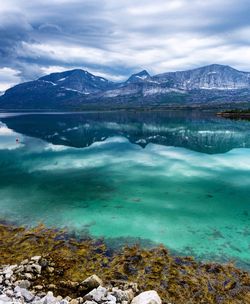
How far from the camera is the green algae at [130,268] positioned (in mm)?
19031

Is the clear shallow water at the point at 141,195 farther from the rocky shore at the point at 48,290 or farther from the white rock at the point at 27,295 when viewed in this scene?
the white rock at the point at 27,295

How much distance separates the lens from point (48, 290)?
18.8 m

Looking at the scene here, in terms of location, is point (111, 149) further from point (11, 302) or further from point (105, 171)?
point (11, 302)

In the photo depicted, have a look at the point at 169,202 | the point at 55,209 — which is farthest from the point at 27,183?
the point at 169,202

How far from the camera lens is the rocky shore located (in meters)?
16.9

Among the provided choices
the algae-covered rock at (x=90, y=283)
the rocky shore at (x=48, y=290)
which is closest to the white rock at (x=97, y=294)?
the rocky shore at (x=48, y=290)

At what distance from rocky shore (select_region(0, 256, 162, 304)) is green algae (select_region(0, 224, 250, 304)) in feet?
1.64

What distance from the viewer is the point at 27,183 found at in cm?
4628

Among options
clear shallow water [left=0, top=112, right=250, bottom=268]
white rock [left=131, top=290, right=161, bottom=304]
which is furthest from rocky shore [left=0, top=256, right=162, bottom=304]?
clear shallow water [left=0, top=112, right=250, bottom=268]

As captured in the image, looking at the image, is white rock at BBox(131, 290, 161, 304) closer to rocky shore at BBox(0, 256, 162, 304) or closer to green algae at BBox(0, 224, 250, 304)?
rocky shore at BBox(0, 256, 162, 304)

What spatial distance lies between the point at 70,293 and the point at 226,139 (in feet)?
284

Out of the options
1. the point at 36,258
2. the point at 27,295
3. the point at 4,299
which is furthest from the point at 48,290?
the point at 36,258

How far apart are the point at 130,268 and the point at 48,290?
621 cm

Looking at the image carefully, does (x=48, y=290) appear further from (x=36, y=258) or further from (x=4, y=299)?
(x=36, y=258)
